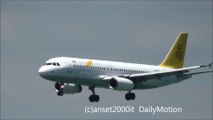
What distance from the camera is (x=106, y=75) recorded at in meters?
122

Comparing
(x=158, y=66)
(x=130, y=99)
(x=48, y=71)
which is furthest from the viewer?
(x=158, y=66)

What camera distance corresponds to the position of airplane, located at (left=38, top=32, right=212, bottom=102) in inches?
4624

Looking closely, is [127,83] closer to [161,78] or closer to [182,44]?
[161,78]

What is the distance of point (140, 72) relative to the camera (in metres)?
129

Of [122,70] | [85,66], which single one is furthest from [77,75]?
[122,70]

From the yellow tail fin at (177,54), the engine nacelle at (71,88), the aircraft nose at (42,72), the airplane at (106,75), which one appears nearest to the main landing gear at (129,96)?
the airplane at (106,75)

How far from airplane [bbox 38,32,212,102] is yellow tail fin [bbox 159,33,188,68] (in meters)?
1.50

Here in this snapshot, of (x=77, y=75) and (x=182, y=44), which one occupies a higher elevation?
(x=182, y=44)

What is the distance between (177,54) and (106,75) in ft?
69.7

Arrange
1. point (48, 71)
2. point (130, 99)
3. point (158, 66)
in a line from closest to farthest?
1. point (48, 71)
2. point (130, 99)
3. point (158, 66)

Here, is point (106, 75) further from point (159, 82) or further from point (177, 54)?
point (177, 54)

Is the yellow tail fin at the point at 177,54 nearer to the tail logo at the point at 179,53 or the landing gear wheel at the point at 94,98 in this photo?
the tail logo at the point at 179,53

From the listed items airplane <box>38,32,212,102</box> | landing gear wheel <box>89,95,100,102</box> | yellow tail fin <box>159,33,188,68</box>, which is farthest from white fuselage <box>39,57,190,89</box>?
yellow tail fin <box>159,33,188,68</box>

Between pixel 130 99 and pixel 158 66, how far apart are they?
12.3m
